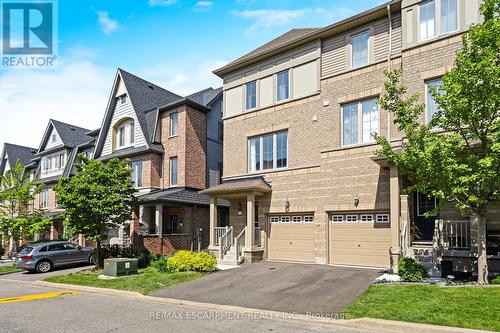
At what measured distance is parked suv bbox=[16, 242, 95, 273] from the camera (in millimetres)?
19969

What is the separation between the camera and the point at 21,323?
359 inches

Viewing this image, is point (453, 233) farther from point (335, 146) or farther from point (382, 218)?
point (335, 146)

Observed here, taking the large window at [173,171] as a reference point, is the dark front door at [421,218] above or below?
below

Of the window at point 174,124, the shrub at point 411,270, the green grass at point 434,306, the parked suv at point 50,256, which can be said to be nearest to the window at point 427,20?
the shrub at point 411,270

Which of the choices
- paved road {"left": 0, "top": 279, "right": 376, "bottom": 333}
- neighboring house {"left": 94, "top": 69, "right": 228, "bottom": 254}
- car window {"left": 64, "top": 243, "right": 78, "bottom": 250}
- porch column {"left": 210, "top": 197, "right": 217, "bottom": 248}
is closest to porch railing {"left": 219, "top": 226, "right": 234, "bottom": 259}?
porch column {"left": 210, "top": 197, "right": 217, "bottom": 248}

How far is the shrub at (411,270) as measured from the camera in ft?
38.6

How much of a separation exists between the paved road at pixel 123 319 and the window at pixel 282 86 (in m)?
12.1

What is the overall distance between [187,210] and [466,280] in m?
16.2

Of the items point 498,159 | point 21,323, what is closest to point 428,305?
point 498,159

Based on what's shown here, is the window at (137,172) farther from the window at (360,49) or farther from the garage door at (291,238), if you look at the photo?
the window at (360,49)

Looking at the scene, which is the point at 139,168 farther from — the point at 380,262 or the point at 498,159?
the point at 498,159

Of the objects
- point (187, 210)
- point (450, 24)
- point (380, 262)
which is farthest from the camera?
point (187, 210)

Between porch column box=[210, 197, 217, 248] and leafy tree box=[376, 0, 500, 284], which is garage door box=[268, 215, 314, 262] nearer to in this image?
porch column box=[210, 197, 217, 248]

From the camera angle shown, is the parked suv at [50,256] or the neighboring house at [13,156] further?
the neighboring house at [13,156]
